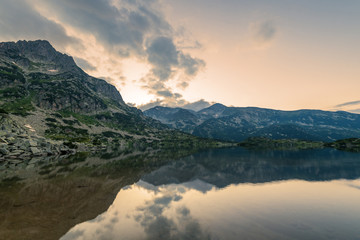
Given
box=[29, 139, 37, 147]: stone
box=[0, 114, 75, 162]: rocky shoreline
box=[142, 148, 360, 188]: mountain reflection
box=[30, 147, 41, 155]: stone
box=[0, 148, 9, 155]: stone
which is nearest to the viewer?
box=[142, 148, 360, 188]: mountain reflection

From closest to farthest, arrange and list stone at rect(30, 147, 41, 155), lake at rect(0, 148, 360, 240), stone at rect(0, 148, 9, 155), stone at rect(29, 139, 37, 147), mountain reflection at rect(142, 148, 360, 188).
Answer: lake at rect(0, 148, 360, 240) < mountain reflection at rect(142, 148, 360, 188) < stone at rect(0, 148, 9, 155) < stone at rect(30, 147, 41, 155) < stone at rect(29, 139, 37, 147)

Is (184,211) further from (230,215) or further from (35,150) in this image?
(35,150)

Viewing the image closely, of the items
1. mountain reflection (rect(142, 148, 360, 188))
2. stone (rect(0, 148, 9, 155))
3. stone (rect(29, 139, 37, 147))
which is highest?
stone (rect(29, 139, 37, 147))

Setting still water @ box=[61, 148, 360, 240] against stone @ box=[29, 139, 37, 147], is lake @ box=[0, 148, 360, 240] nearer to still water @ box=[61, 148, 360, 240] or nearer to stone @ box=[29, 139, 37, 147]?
still water @ box=[61, 148, 360, 240]

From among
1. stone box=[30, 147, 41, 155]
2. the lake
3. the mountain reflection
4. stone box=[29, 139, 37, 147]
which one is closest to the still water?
the lake

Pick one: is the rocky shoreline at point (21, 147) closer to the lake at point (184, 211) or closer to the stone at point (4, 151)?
the stone at point (4, 151)

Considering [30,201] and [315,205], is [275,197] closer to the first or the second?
[315,205]

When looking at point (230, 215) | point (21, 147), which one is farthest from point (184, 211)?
point (21, 147)

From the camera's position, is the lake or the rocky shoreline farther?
the rocky shoreline

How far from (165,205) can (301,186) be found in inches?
1212

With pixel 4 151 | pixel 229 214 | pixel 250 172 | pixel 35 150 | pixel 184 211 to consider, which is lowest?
pixel 250 172

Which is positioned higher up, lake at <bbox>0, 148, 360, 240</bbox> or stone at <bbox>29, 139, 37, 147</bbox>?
stone at <bbox>29, 139, 37, 147</bbox>

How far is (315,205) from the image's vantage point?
27656mm

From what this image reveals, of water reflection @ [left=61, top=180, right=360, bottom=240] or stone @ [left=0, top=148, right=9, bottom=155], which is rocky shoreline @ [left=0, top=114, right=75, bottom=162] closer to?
stone @ [left=0, top=148, right=9, bottom=155]
